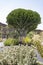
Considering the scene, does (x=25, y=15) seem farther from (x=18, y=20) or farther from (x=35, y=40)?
(x=35, y=40)

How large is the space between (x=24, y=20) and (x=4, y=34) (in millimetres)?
8532

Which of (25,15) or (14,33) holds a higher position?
(25,15)

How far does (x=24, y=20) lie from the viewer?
3262 cm

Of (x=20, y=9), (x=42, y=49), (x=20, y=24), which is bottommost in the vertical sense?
(x=42, y=49)

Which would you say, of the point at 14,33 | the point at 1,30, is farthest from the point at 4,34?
the point at 14,33

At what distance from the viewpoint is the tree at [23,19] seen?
106 ft

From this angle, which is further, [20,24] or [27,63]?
[20,24]

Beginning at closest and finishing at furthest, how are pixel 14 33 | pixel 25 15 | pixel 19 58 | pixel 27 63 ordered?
pixel 27 63
pixel 19 58
pixel 25 15
pixel 14 33

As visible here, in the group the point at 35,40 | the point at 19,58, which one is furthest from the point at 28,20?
the point at 19,58

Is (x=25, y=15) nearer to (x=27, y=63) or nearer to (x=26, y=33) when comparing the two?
(x=26, y=33)

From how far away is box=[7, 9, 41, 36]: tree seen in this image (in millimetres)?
32375

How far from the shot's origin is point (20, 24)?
108ft

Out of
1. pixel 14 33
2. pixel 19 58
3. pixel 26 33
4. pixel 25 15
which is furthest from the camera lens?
pixel 14 33

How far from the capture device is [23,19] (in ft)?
107
